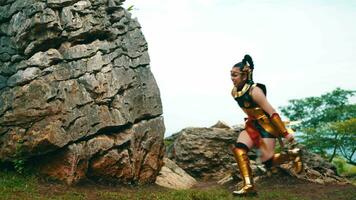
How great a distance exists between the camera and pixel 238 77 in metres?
10.3

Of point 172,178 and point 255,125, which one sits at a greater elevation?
point 255,125

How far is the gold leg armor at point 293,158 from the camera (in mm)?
9742

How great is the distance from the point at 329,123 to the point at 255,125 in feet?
76.0

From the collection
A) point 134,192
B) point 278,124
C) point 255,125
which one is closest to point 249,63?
point 255,125

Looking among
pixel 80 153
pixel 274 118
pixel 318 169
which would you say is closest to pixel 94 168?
pixel 80 153

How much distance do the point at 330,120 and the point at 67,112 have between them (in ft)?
84.1

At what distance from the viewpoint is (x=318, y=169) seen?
18750mm

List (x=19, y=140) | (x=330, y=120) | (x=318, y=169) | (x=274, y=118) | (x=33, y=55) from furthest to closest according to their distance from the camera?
(x=330, y=120)
(x=318, y=169)
(x=33, y=55)
(x=19, y=140)
(x=274, y=118)

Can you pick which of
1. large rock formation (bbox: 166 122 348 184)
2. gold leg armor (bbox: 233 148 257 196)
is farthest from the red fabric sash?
large rock formation (bbox: 166 122 348 184)

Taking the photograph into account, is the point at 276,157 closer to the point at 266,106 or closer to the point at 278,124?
the point at 278,124

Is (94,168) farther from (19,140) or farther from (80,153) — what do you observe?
(19,140)

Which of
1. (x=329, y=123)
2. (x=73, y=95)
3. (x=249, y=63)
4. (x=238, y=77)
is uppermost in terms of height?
(x=249, y=63)

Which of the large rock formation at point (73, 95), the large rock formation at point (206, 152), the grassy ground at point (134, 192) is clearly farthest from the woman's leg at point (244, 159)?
the large rock formation at point (206, 152)

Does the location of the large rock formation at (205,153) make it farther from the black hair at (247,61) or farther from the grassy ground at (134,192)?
the black hair at (247,61)
